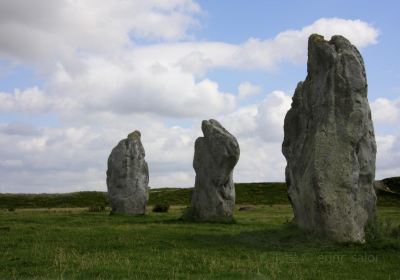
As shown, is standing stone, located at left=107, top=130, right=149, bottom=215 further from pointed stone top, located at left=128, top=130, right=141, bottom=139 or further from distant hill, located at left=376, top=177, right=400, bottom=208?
distant hill, located at left=376, top=177, right=400, bottom=208

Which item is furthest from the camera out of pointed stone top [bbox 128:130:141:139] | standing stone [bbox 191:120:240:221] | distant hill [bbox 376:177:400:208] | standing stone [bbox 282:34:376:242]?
distant hill [bbox 376:177:400:208]

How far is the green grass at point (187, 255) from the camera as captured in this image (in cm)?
1383

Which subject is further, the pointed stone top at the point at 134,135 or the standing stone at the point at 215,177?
the pointed stone top at the point at 134,135

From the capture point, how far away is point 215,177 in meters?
33.8

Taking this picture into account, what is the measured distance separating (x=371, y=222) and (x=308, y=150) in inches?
133

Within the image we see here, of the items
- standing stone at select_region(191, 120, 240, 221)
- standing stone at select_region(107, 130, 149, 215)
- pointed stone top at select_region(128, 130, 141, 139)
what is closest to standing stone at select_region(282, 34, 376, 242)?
standing stone at select_region(191, 120, 240, 221)

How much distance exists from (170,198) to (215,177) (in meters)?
45.0

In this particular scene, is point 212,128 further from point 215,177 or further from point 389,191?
point 389,191

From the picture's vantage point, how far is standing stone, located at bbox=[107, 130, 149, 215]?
40656 millimetres

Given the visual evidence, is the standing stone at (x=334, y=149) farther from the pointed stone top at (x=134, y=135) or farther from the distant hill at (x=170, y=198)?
the distant hill at (x=170, y=198)

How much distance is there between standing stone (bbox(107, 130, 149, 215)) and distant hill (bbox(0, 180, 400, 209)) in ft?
87.5

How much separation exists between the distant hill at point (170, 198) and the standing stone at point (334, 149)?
146ft

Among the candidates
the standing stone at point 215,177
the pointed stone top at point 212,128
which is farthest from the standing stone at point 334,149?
the pointed stone top at point 212,128

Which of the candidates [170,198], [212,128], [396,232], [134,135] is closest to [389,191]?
[170,198]
